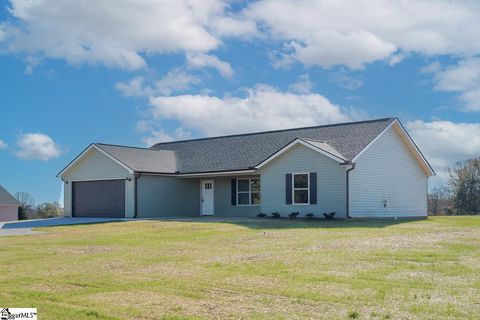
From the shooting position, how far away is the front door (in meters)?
32.7

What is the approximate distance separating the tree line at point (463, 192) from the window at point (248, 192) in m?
28.8

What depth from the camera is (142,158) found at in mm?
32438

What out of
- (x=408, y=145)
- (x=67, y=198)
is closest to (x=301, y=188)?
(x=408, y=145)

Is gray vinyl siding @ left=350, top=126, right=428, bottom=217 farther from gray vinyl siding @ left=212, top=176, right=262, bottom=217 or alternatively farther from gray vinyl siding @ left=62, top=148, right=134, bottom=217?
gray vinyl siding @ left=62, top=148, right=134, bottom=217

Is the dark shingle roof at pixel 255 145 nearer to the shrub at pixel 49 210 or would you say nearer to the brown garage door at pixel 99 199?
the brown garage door at pixel 99 199

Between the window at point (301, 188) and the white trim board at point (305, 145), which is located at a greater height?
the white trim board at point (305, 145)

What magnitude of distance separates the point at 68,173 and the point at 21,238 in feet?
51.2

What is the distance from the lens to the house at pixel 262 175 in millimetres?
26016

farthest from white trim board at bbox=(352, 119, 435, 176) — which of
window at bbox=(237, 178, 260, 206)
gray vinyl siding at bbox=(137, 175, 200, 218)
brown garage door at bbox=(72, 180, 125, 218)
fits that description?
brown garage door at bbox=(72, 180, 125, 218)

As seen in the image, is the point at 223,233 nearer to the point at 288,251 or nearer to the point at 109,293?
the point at 288,251

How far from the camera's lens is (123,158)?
31.1 metres

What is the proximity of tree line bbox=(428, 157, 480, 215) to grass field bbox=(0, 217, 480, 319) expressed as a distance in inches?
1464

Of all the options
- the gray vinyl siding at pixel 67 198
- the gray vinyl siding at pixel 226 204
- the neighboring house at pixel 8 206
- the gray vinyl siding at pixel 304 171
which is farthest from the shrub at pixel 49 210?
the gray vinyl siding at pixel 304 171

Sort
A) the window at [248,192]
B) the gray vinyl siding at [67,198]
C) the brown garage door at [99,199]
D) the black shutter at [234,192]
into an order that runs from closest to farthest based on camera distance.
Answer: the window at [248,192] → the black shutter at [234,192] → the brown garage door at [99,199] → the gray vinyl siding at [67,198]
